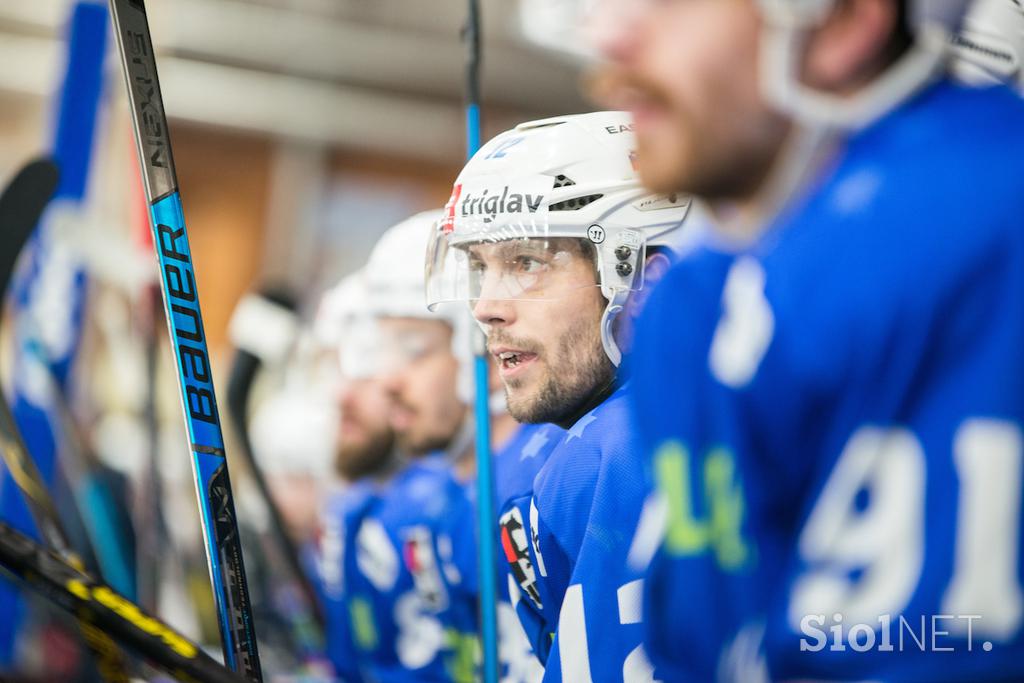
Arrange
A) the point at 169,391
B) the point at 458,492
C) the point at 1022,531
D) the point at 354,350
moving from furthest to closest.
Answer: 1. the point at 169,391
2. the point at 354,350
3. the point at 458,492
4. the point at 1022,531

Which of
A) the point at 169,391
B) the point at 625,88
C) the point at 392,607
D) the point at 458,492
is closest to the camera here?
the point at 625,88

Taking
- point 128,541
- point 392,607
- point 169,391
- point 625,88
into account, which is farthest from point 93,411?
point 625,88

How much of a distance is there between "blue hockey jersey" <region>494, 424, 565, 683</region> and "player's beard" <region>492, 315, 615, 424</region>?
0.10 m

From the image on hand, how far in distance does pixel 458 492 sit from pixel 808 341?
204 centimetres

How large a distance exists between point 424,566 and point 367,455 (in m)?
0.87

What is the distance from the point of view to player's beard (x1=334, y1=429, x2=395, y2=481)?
355 centimetres

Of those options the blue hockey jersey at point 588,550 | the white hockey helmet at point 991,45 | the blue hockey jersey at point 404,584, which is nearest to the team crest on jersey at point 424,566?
the blue hockey jersey at point 404,584

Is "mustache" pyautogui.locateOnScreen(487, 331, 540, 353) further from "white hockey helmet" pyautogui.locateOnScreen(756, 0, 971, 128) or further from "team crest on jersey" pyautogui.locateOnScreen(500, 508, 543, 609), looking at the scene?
"white hockey helmet" pyautogui.locateOnScreen(756, 0, 971, 128)

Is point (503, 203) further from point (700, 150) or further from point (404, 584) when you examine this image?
point (404, 584)

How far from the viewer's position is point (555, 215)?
1.31 metres

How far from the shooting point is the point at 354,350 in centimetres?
335

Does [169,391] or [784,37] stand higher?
[784,37]

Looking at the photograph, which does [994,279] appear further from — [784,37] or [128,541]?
[128,541]

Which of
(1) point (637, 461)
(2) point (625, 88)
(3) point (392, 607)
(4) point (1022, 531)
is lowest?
(3) point (392, 607)
